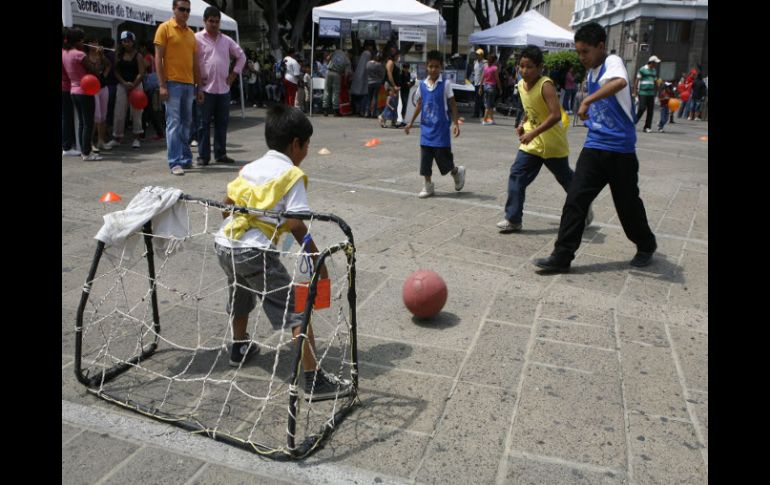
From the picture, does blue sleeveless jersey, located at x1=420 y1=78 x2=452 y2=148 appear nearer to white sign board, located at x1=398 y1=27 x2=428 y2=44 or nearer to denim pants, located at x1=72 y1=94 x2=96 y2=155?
denim pants, located at x1=72 y1=94 x2=96 y2=155

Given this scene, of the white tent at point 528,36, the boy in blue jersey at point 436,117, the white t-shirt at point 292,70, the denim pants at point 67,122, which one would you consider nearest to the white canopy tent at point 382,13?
the white t-shirt at point 292,70

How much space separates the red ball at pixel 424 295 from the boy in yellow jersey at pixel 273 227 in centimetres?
98

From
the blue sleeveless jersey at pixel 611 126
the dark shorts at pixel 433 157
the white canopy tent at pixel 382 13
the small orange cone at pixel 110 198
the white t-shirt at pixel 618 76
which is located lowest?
the small orange cone at pixel 110 198

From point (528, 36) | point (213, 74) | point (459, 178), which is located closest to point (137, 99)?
point (213, 74)

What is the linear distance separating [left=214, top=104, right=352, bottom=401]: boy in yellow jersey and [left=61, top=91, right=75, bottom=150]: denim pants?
708cm

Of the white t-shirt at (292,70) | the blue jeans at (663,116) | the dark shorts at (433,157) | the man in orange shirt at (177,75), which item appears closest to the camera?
the dark shorts at (433,157)

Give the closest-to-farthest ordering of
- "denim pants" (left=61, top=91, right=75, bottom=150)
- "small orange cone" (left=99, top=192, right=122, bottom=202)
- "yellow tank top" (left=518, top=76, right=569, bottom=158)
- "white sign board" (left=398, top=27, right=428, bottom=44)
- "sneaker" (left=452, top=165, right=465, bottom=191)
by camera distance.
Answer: "yellow tank top" (left=518, top=76, right=569, bottom=158) → "small orange cone" (left=99, top=192, right=122, bottom=202) → "sneaker" (left=452, top=165, right=465, bottom=191) → "denim pants" (left=61, top=91, right=75, bottom=150) → "white sign board" (left=398, top=27, right=428, bottom=44)

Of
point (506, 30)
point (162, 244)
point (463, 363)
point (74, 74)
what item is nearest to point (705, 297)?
point (463, 363)

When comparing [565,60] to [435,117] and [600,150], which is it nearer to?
[435,117]

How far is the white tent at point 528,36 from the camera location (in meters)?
20.8

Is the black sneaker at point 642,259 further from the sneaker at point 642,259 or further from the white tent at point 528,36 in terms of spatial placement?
the white tent at point 528,36

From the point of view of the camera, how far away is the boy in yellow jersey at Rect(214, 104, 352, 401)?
2.96 meters

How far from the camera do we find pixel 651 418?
3.04m

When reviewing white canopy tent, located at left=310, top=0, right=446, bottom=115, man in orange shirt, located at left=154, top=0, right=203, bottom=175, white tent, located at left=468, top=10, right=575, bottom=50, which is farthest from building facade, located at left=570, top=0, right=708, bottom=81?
man in orange shirt, located at left=154, top=0, right=203, bottom=175
